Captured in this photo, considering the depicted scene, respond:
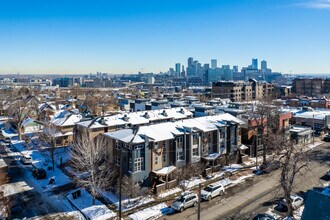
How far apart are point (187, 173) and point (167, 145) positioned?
14.7 feet

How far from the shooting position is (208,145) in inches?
1537

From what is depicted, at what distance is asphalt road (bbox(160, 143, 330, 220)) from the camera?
26.6m

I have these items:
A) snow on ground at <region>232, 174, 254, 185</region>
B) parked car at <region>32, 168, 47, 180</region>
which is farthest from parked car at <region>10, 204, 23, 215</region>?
snow on ground at <region>232, 174, 254, 185</region>

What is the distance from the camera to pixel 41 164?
1650 inches

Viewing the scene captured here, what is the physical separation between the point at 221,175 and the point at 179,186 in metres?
7.24

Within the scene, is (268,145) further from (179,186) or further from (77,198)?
(77,198)

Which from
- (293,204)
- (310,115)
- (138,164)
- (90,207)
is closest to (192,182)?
(138,164)

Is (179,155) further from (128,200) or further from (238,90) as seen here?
(238,90)

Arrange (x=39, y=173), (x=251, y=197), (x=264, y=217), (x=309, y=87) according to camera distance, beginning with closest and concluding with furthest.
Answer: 1. (x=264, y=217)
2. (x=251, y=197)
3. (x=39, y=173)
4. (x=309, y=87)

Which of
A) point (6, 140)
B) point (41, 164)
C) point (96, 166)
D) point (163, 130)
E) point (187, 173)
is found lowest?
point (41, 164)

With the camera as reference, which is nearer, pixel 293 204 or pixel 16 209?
pixel 293 204

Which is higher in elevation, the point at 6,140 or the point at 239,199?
the point at 6,140

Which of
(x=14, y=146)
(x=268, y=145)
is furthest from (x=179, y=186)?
(x=14, y=146)

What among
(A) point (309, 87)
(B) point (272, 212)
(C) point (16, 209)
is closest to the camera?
(B) point (272, 212)
